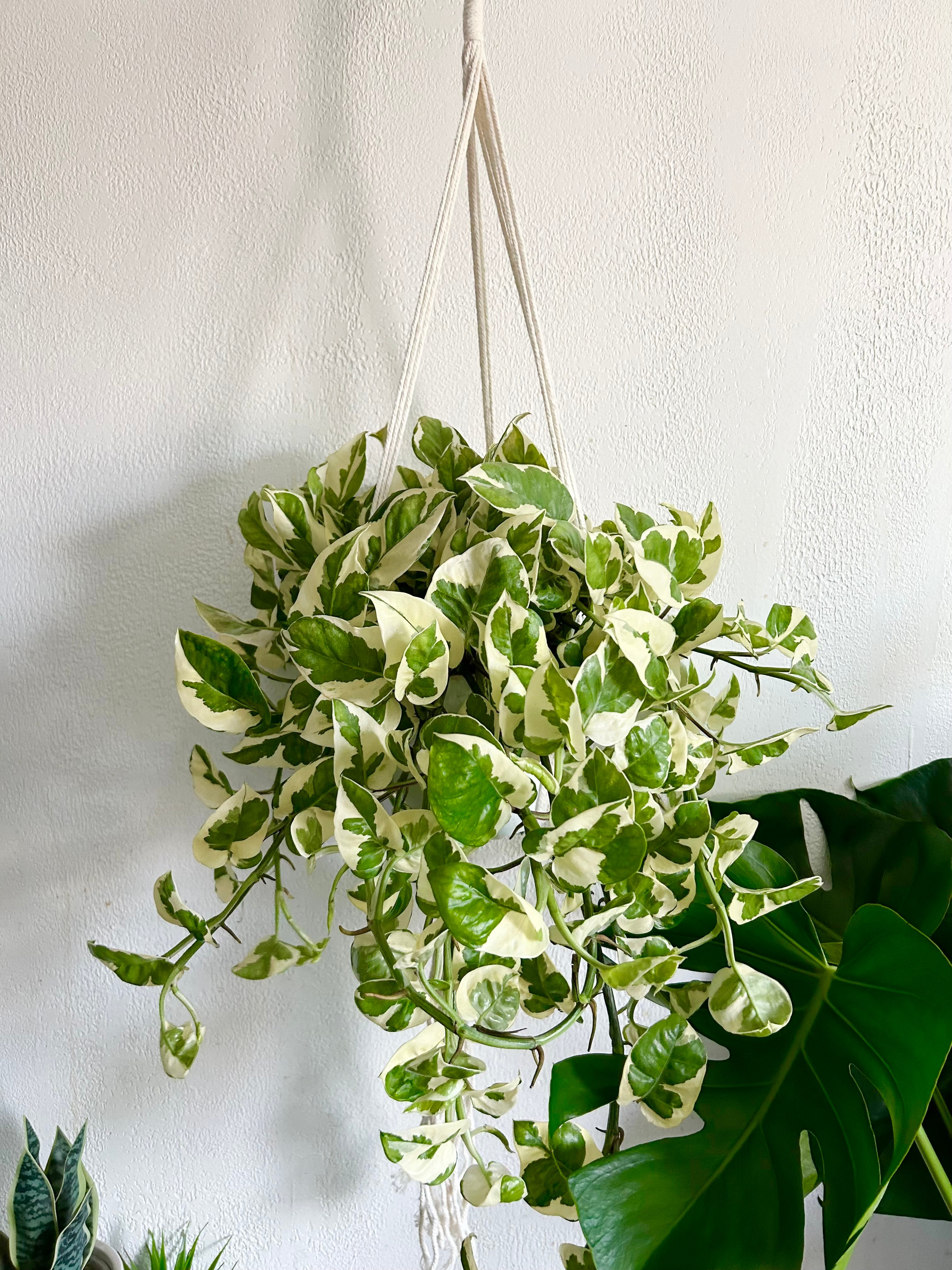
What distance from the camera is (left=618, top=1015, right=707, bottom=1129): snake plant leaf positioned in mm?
543

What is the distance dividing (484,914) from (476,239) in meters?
0.53

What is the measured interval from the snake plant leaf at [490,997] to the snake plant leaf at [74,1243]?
442 millimetres

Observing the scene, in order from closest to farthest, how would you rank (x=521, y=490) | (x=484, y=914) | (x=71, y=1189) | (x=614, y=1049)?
(x=484, y=914) → (x=521, y=490) → (x=614, y=1049) → (x=71, y=1189)

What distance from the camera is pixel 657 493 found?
791 mm

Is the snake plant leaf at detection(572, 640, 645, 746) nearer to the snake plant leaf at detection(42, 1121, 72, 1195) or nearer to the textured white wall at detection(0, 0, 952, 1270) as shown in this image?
the textured white wall at detection(0, 0, 952, 1270)

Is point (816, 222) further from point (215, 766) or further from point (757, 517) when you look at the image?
point (215, 766)

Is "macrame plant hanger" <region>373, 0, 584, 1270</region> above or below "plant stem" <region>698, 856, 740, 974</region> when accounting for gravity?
above

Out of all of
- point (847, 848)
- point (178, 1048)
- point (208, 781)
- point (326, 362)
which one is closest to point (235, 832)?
point (208, 781)

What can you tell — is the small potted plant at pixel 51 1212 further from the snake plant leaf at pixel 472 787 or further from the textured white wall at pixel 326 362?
the snake plant leaf at pixel 472 787

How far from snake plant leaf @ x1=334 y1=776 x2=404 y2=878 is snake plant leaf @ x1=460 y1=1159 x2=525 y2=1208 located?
0.29 m

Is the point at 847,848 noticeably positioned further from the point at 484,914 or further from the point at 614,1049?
the point at 484,914

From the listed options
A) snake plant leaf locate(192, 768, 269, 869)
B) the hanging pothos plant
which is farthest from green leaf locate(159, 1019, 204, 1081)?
snake plant leaf locate(192, 768, 269, 869)

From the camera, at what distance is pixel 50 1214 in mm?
720

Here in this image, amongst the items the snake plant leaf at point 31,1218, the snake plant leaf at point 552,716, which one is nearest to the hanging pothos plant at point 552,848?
the snake plant leaf at point 552,716
